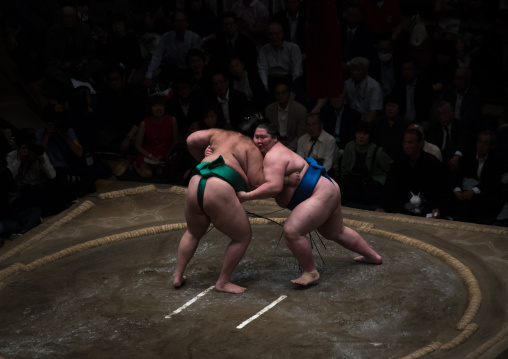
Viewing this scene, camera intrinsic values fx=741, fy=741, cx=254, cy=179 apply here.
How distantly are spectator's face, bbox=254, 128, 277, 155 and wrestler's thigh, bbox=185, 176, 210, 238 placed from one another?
0.37 m

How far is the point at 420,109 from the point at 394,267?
2.00 m

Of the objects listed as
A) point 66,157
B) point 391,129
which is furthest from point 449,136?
point 66,157

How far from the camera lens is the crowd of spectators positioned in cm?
511

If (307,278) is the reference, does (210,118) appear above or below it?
above

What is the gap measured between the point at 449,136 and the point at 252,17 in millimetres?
2146

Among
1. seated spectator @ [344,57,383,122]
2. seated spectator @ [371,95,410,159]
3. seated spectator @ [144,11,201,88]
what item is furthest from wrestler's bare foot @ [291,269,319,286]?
seated spectator @ [144,11,201,88]

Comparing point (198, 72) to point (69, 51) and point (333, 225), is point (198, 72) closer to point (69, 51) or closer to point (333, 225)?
point (69, 51)

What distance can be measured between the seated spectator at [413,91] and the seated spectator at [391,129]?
284mm

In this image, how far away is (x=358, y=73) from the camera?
575 centimetres

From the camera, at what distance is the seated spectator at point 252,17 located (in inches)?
257

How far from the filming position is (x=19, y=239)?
4789mm

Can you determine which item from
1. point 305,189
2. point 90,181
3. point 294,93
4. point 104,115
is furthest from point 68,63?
point 305,189

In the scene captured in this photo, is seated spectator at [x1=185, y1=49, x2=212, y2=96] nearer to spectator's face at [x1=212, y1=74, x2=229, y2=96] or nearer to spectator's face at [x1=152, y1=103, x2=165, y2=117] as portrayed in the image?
spectator's face at [x1=212, y1=74, x2=229, y2=96]

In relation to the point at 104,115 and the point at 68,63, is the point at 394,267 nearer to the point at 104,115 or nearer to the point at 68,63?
the point at 104,115
